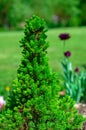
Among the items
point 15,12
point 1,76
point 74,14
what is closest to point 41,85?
point 1,76

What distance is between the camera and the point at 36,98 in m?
4.61

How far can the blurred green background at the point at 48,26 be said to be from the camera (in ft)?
51.1

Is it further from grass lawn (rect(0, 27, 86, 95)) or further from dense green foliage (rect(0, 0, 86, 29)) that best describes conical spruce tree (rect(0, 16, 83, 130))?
dense green foliage (rect(0, 0, 86, 29))

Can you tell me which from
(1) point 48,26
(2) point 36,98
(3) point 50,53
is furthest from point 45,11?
(2) point 36,98

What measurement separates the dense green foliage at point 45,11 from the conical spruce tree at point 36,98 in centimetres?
3651

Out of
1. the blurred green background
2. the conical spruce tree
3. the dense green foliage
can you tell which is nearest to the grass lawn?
the blurred green background

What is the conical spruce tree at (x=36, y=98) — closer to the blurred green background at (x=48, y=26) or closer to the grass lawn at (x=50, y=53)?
the blurred green background at (x=48, y=26)

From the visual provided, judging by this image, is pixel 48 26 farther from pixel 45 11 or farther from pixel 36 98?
pixel 36 98

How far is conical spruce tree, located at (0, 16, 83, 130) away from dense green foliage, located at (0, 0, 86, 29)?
36510mm

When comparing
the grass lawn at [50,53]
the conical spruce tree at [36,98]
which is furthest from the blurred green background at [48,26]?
the conical spruce tree at [36,98]

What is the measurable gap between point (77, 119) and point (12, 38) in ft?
61.3

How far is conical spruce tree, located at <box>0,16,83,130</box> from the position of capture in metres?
4.62

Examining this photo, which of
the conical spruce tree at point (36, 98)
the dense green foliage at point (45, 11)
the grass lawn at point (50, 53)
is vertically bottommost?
the conical spruce tree at point (36, 98)

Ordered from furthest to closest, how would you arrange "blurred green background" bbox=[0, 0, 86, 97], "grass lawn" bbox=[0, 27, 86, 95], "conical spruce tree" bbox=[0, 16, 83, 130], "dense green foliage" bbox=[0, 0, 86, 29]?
"dense green foliage" bbox=[0, 0, 86, 29], "blurred green background" bbox=[0, 0, 86, 97], "grass lawn" bbox=[0, 27, 86, 95], "conical spruce tree" bbox=[0, 16, 83, 130]
